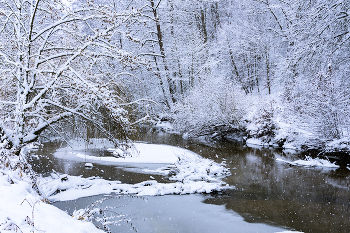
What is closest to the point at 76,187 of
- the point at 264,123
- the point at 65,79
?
the point at 65,79

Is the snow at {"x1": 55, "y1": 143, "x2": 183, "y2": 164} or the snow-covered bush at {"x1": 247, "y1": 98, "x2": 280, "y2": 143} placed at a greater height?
the snow-covered bush at {"x1": 247, "y1": 98, "x2": 280, "y2": 143}

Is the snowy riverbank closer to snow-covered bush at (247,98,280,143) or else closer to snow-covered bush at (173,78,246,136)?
snow-covered bush at (247,98,280,143)

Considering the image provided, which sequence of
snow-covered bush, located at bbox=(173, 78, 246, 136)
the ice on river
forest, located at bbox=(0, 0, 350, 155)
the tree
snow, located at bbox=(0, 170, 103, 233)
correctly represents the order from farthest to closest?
1. snow-covered bush, located at bbox=(173, 78, 246, 136)
2. the ice on river
3. forest, located at bbox=(0, 0, 350, 155)
4. the tree
5. snow, located at bbox=(0, 170, 103, 233)

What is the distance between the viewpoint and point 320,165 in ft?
30.5

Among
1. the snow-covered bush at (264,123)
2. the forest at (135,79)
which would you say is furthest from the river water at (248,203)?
the snow-covered bush at (264,123)

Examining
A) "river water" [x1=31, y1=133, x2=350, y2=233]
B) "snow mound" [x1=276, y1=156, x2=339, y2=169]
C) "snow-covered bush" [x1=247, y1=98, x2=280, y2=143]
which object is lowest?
"river water" [x1=31, y1=133, x2=350, y2=233]

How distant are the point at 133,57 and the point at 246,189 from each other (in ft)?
15.3

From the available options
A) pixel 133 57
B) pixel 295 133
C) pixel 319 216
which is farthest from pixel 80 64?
pixel 295 133

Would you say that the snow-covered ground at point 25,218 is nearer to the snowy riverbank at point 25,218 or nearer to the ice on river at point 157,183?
the snowy riverbank at point 25,218

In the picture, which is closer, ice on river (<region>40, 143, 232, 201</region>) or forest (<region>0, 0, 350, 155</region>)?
forest (<region>0, 0, 350, 155</region>)

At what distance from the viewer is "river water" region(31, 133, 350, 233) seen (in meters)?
5.02

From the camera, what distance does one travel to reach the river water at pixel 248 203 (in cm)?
502

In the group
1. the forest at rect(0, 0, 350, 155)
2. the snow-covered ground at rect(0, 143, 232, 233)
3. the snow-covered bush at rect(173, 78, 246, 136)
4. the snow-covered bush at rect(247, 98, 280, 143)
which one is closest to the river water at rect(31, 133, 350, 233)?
the snow-covered ground at rect(0, 143, 232, 233)

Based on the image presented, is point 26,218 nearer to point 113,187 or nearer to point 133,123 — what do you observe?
point 133,123
